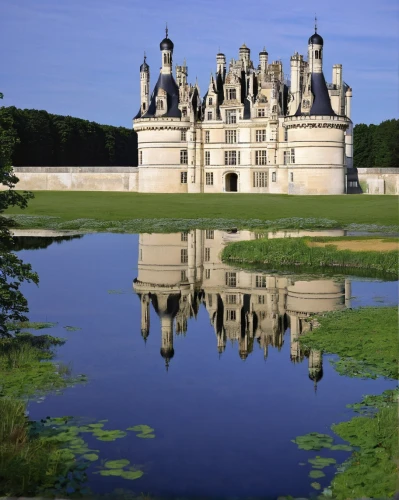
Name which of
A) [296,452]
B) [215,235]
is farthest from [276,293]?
[215,235]

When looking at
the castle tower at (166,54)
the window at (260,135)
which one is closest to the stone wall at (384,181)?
the window at (260,135)

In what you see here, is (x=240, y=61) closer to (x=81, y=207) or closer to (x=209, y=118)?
(x=209, y=118)

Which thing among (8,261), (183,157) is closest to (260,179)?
(183,157)

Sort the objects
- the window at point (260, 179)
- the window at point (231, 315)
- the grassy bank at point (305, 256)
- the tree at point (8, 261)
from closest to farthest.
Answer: the tree at point (8, 261) < the window at point (231, 315) < the grassy bank at point (305, 256) < the window at point (260, 179)

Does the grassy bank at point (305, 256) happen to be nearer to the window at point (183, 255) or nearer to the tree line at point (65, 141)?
the window at point (183, 255)

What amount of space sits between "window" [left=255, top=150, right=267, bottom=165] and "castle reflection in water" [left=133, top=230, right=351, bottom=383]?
3593cm

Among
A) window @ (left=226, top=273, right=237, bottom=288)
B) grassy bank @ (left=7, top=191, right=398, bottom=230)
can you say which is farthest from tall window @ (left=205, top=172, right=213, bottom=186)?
window @ (left=226, top=273, right=237, bottom=288)

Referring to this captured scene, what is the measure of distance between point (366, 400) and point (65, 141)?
76545mm

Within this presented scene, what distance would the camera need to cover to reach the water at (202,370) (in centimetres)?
949

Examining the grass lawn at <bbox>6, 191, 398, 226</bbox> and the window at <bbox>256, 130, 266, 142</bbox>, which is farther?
the window at <bbox>256, 130, 266, 142</bbox>

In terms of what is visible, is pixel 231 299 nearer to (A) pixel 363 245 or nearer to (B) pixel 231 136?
(A) pixel 363 245

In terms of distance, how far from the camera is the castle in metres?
61.9

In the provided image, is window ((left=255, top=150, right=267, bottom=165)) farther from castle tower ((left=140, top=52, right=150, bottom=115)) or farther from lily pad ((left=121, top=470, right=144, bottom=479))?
lily pad ((left=121, top=470, right=144, bottom=479))

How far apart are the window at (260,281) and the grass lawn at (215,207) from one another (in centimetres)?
1549
